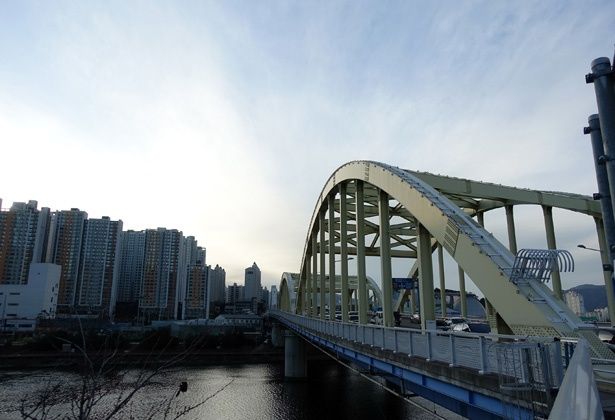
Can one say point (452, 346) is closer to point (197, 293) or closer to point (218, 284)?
point (197, 293)

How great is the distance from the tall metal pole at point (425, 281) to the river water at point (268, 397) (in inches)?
413

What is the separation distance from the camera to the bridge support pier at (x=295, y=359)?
45.2 metres

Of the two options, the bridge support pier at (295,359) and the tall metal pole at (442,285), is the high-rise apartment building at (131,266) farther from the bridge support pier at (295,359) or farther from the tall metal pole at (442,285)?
the tall metal pole at (442,285)

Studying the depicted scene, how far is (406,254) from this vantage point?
36.3 metres

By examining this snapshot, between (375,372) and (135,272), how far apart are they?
324 ft

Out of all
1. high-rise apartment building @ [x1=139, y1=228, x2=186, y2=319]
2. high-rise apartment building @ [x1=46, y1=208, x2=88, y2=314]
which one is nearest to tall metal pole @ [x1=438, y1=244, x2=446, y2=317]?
high-rise apartment building @ [x1=139, y1=228, x2=186, y2=319]

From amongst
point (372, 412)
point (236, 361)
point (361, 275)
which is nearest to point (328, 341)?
point (361, 275)

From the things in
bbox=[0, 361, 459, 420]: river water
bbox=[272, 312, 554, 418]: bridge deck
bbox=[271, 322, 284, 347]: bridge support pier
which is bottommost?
bbox=[0, 361, 459, 420]: river water

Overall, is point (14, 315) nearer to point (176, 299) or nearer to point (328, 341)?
point (176, 299)

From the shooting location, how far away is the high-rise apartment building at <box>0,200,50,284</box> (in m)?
87.2

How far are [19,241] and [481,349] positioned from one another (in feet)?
335

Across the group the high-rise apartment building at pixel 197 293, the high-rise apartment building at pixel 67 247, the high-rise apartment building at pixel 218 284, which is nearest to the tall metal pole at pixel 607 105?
the high-rise apartment building at pixel 67 247

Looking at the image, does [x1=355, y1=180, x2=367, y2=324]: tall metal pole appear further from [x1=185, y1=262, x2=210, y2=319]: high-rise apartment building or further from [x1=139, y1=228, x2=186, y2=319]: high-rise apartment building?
[x1=185, y1=262, x2=210, y2=319]: high-rise apartment building

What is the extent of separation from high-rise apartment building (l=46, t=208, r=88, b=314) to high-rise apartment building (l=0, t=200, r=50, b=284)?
8.72 ft
